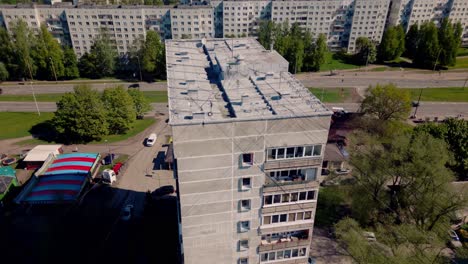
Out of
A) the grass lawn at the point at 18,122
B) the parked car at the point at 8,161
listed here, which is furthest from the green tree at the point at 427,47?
the parked car at the point at 8,161

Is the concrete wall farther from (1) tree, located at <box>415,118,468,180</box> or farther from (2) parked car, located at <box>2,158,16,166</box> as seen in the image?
(2) parked car, located at <box>2,158,16,166</box>

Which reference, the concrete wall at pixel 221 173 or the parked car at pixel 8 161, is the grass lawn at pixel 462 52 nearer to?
the concrete wall at pixel 221 173

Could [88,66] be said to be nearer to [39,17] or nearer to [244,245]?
[39,17]

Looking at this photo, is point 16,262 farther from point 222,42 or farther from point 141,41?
point 141,41

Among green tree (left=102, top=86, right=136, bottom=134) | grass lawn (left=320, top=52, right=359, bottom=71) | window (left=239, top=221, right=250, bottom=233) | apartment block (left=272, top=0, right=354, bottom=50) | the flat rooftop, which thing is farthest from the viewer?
apartment block (left=272, top=0, right=354, bottom=50)

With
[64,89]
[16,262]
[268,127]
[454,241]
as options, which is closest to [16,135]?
[64,89]

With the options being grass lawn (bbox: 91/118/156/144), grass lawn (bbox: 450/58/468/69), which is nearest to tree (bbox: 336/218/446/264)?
grass lawn (bbox: 91/118/156/144)
